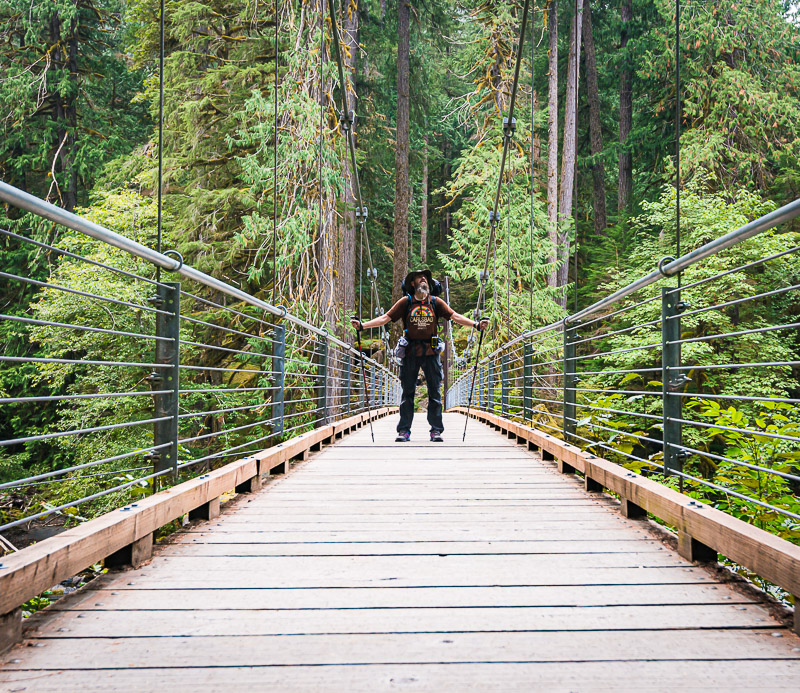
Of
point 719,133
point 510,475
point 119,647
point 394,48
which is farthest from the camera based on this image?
point 394,48

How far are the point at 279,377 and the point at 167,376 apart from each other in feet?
5.30

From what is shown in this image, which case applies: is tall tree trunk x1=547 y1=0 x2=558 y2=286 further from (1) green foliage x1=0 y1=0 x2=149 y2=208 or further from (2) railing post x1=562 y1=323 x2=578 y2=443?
(2) railing post x1=562 y1=323 x2=578 y2=443

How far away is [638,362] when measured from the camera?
40.4 ft

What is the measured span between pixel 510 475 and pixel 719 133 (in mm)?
12716

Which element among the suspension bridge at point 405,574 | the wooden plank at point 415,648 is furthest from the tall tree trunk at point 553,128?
the wooden plank at point 415,648

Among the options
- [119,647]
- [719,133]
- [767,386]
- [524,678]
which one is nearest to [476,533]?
[524,678]

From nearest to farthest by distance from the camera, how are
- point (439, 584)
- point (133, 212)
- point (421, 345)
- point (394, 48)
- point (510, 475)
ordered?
point (439, 584) < point (510, 475) < point (421, 345) < point (133, 212) < point (394, 48)

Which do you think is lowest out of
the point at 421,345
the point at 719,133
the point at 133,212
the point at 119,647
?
the point at 119,647

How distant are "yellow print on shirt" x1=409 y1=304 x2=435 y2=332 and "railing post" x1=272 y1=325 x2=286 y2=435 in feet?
4.45

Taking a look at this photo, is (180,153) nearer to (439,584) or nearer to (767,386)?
(767,386)

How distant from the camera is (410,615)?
5.14ft

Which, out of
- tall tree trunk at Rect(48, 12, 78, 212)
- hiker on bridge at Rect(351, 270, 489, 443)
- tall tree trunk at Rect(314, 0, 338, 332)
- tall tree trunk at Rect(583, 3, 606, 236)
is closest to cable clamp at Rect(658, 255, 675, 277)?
hiker on bridge at Rect(351, 270, 489, 443)

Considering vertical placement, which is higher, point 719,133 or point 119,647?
point 719,133

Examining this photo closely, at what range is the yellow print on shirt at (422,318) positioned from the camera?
17.2 ft
